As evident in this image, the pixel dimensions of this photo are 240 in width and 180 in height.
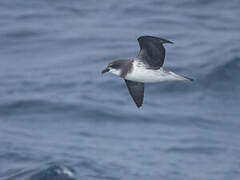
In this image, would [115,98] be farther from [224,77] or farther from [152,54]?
[152,54]

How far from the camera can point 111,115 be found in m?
24.1

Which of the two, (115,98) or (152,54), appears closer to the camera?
(152,54)

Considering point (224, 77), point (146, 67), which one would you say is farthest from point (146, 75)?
point (224, 77)

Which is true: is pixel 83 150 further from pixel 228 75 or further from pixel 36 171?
pixel 228 75

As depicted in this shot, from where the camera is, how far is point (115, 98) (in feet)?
80.6

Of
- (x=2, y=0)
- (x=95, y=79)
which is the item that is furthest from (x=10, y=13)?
(x=95, y=79)

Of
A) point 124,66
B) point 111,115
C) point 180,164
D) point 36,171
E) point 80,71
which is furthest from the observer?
point 80,71

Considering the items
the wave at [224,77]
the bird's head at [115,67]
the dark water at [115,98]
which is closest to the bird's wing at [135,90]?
Answer: the bird's head at [115,67]

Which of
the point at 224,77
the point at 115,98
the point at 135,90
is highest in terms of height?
the point at 135,90

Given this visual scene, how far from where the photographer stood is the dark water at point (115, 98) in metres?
22.4

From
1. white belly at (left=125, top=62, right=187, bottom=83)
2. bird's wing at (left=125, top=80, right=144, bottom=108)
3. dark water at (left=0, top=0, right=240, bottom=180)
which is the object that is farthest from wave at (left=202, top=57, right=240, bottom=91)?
white belly at (left=125, top=62, right=187, bottom=83)

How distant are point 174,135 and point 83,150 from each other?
221 centimetres

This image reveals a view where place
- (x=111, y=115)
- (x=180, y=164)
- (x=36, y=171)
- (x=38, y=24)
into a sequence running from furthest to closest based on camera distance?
1. (x=38, y=24)
2. (x=111, y=115)
3. (x=180, y=164)
4. (x=36, y=171)

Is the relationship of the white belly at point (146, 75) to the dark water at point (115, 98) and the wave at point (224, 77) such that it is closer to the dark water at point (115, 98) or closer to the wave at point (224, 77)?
the dark water at point (115, 98)
